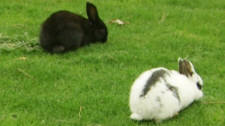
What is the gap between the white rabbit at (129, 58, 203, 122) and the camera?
14.8ft

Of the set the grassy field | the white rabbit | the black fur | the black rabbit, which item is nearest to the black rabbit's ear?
the black rabbit

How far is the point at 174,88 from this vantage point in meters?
4.72

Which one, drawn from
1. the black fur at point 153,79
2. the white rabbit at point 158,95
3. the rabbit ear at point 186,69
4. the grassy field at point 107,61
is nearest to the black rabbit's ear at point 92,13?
the grassy field at point 107,61

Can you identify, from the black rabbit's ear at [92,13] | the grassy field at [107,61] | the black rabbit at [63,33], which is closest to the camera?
the grassy field at [107,61]

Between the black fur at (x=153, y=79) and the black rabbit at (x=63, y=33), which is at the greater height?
the black fur at (x=153, y=79)

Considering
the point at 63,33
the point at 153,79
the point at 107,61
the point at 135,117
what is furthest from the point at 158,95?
the point at 63,33

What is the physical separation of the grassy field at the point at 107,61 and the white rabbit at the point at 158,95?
17cm

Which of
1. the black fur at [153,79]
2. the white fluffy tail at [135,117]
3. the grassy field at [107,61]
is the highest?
the black fur at [153,79]

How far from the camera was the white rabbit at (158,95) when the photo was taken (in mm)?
4512

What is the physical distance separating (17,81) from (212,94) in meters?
2.58

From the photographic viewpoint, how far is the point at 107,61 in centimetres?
678

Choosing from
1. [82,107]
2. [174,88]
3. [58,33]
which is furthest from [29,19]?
[174,88]

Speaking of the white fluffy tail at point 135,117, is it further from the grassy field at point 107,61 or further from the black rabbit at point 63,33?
the black rabbit at point 63,33

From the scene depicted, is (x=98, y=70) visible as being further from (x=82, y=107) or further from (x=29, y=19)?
(x=29, y=19)
